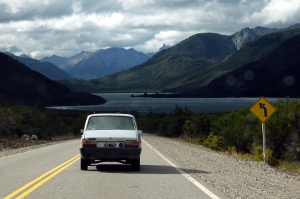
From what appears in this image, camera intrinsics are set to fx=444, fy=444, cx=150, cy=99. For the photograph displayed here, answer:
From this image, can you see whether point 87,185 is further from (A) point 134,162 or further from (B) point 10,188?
(A) point 134,162

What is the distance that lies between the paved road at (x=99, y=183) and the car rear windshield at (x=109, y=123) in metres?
1.30

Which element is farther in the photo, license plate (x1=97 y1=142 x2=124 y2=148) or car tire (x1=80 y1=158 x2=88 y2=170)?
car tire (x1=80 y1=158 x2=88 y2=170)

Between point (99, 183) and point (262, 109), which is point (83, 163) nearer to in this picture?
point (99, 183)

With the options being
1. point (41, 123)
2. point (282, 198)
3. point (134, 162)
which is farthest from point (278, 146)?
point (41, 123)

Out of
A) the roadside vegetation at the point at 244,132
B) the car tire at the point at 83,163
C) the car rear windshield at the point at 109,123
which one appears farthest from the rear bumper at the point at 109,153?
the roadside vegetation at the point at 244,132

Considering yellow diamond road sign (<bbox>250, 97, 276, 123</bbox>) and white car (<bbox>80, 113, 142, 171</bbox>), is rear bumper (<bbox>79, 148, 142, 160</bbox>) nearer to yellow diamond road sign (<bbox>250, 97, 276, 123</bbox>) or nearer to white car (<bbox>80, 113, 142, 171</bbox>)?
white car (<bbox>80, 113, 142, 171</bbox>)

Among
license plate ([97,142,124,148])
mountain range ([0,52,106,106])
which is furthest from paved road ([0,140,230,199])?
mountain range ([0,52,106,106])

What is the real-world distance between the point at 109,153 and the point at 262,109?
278 inches

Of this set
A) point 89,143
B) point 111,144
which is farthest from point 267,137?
point 89,143

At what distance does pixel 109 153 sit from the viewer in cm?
1245

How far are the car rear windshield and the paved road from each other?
1.30 metres

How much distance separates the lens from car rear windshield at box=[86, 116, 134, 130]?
13641 millimetres

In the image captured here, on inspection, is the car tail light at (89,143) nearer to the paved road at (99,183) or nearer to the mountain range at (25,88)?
the paved road at (99,183)

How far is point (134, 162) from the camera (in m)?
13.0
